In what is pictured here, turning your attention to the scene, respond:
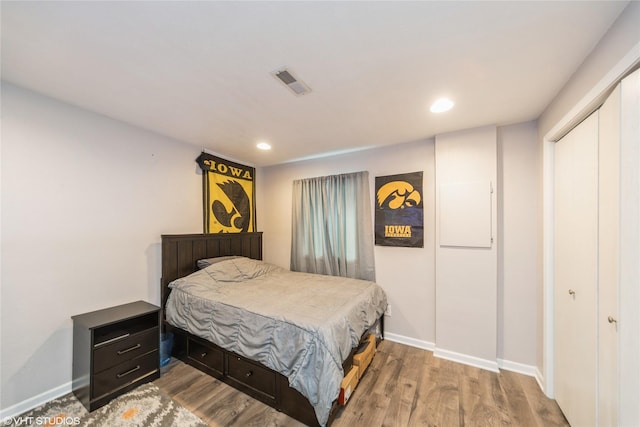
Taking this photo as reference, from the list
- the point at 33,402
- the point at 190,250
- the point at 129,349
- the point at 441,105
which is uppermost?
the point at 441,105

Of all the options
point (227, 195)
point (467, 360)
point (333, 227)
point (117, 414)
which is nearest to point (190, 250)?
point (227, 195)

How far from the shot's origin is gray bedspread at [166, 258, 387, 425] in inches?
61.4

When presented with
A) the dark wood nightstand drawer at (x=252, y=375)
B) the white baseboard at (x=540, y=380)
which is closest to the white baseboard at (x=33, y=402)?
the dark wood nightstand drawer at (x=252, y=375)

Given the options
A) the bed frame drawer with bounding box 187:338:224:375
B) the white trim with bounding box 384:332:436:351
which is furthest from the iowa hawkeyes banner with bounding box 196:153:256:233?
the white trim with bounding box 384:332:436:351

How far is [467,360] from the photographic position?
236 cm

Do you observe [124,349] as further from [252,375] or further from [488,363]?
[488,363]

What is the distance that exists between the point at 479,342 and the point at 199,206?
139 inches

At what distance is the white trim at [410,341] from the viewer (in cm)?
265

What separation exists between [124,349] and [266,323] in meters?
1.24

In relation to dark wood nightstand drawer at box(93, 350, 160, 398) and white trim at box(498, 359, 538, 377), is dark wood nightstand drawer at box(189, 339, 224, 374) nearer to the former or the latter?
dark wood nightstand drawer at box(93, 350, 160, 398)

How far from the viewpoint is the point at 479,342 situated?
91.7 inches

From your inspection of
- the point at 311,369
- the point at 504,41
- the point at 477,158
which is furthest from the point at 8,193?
the point at 477,158

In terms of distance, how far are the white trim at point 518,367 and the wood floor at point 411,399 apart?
7cm
